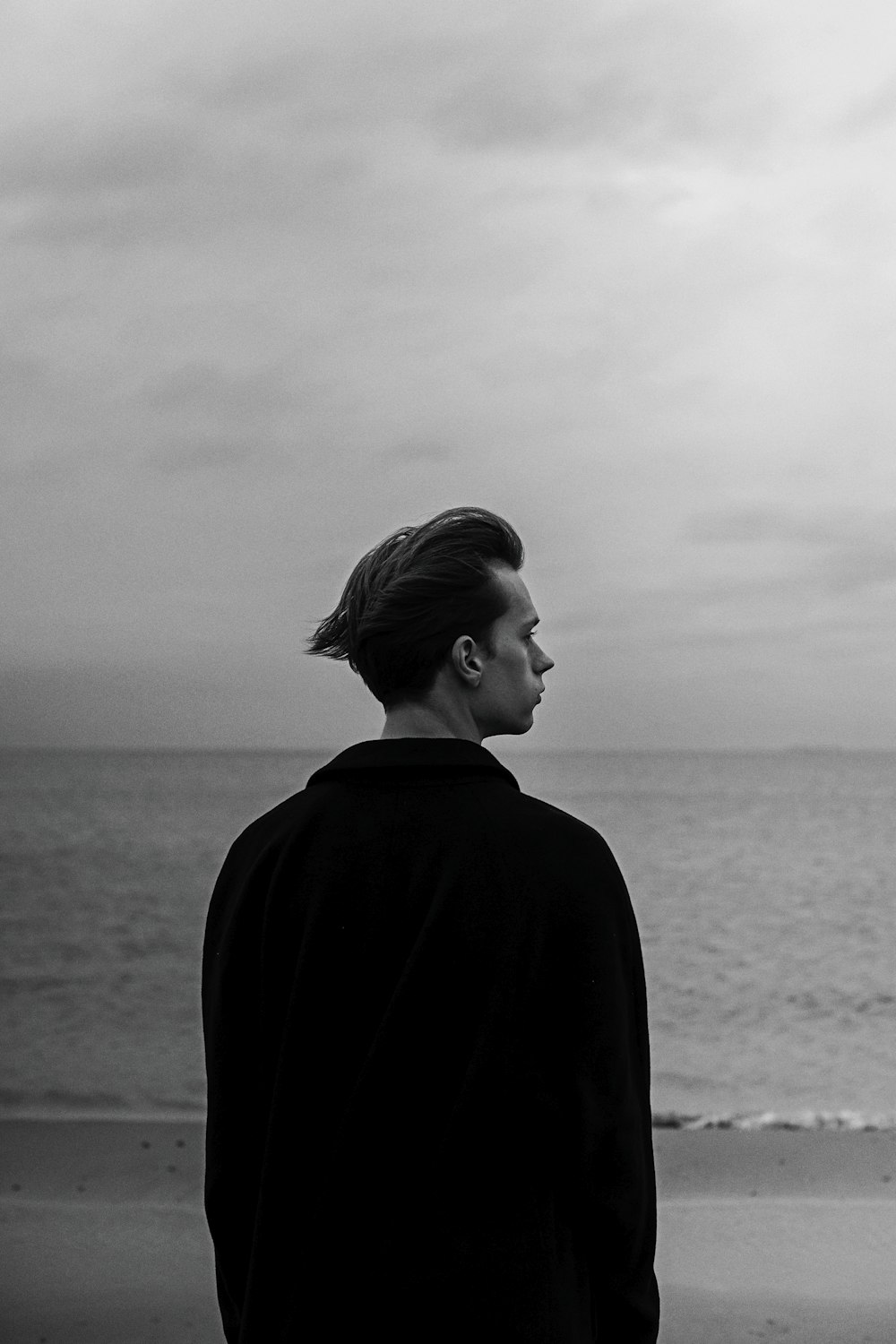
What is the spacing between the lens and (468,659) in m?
1.27

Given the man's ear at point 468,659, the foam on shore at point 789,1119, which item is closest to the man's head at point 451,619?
the man's ear at point 468,659

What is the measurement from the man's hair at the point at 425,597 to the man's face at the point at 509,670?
0.04 ft

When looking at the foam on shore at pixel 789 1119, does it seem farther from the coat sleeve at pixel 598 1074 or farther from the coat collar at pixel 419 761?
the coat collar at pixel 419 761

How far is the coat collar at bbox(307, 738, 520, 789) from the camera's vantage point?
1218 millimetres

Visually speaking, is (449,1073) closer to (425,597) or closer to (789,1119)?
(425,597)

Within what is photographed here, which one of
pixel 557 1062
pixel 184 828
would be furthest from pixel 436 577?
pixel 184 828

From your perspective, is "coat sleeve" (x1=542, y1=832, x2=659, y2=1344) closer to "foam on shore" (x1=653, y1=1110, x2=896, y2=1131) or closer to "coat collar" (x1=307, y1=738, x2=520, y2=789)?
"coat collar" (x1=307, y1=738, x2=520, y2=789)

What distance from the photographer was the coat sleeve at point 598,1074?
1165 millimetres

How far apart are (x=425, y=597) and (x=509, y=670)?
0.11 meters

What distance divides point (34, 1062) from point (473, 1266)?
26.9 feet

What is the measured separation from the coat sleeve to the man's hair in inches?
9.0

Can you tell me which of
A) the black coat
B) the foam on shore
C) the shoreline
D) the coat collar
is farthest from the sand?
the coat collar

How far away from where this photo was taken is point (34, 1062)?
28.4 ft

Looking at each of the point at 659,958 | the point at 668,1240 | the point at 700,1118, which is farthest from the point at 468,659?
the point at 659,958
